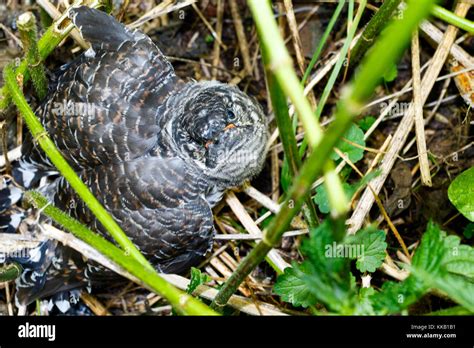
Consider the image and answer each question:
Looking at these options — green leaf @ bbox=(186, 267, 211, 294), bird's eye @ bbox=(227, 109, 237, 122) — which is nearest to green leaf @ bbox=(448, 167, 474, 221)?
bird's eye @ bbox=(227, 109, 237, 122)

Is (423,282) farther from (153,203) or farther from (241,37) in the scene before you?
(241,37)

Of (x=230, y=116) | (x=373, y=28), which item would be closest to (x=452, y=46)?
(x=373, y=28)

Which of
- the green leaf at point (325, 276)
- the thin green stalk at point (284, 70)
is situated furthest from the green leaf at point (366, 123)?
the thin green stalk at point (284, 70)

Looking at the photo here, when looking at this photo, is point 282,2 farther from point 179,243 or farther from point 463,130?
point 179,243

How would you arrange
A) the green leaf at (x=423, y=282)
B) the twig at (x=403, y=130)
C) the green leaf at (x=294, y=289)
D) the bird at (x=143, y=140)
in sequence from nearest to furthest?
the green leaf at (x=423, y=282) < the green leaf at (x=294, y=289) < the bird at (x=143, y=140) < the twig at (x=403, y=130)

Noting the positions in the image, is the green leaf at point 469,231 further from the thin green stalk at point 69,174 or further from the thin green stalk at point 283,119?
the thin green stalk at point 69,174
